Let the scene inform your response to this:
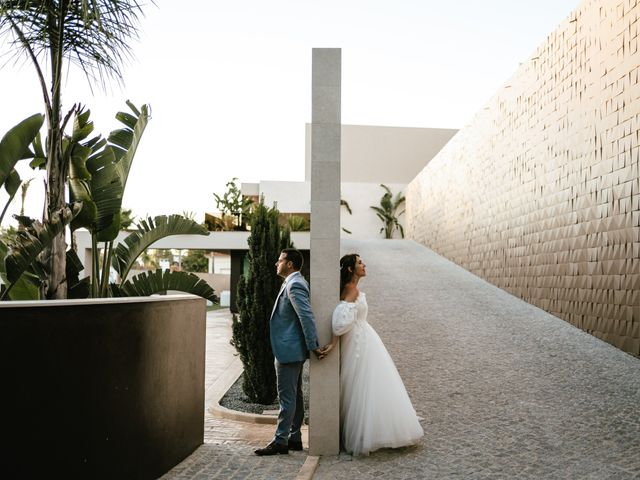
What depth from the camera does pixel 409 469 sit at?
4766mm

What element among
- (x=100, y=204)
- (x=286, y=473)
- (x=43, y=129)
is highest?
(x=43, y=129)

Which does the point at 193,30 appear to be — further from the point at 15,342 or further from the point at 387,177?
the point at 387,177

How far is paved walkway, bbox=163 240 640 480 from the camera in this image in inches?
190

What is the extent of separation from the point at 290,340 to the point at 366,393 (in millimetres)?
778

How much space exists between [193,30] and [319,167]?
2965 millimetres

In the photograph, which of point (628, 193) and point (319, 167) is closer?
point (319, 167)

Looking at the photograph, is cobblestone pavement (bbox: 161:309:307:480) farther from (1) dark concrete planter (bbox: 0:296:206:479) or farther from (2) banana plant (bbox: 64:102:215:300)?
(2) banana plant (bbox: 64:102:215:300)

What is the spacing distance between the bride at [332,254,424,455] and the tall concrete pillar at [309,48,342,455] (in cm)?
11

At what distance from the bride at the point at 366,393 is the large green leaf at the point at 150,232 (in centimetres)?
220

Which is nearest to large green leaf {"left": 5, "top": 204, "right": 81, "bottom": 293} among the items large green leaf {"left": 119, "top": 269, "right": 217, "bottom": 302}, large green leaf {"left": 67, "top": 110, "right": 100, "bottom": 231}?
large green leaf {"left": 67, "top": 110, "right": 100, "bottom": 231}

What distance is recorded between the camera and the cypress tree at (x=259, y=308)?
757 cm

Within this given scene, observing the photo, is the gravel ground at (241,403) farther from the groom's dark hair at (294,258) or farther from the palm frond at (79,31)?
the palm frond at (79,31)

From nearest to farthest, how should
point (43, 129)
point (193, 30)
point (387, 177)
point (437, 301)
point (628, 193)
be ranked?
point (43, 129)
point (193, 30)
point (628, 193)
point (437, 301)
point (387, 177)

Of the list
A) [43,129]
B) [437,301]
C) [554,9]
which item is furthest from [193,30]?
[554,9]
